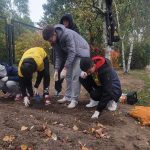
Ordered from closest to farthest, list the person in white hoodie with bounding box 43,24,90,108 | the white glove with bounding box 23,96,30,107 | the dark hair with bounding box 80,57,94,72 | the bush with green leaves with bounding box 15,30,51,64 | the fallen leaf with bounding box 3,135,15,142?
the fallen leaf with bounding box 3,135,15,142 → the dark hair with bounding box 80,57,94,72 → the person in white hoodie with bounding box 43,24,90,108 → the white glove with bounding box 23,96,30,107 → the bush with green leaves with bounding box 15,30,51,64

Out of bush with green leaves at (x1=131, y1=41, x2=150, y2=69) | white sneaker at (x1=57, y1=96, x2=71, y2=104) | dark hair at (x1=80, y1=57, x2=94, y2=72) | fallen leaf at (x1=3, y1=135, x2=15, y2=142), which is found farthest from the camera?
bush with green leaves at (x1=131, y1=41, x2=150, y2=69)

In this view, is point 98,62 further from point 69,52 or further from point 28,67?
point 28,67

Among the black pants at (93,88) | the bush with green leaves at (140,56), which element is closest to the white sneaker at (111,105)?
the black pants at (93,88)

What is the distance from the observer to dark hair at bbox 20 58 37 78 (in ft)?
21.7

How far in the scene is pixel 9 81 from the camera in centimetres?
754

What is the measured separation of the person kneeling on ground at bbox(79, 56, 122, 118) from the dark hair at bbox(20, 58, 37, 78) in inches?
33.5

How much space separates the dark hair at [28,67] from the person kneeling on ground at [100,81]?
852mm

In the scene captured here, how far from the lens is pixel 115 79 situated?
698 centimetres

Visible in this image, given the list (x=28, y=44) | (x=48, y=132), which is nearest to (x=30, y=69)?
(x=48, y=132)

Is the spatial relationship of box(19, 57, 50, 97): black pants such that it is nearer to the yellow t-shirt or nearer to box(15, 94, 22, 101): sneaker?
the yellow t-shirt

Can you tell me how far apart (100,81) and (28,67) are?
1226 millimetres

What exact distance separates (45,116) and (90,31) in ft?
37.2

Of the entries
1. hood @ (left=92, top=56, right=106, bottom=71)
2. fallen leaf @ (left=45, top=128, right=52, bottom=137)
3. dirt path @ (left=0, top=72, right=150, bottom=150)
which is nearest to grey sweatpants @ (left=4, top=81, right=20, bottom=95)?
dirt path @ (left=0, top=72, right=150, bottom=150)

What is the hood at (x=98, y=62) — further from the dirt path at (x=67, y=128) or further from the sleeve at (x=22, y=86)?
the sleeve at (x=22, y=86)
